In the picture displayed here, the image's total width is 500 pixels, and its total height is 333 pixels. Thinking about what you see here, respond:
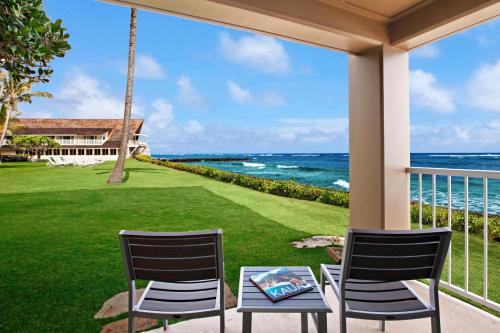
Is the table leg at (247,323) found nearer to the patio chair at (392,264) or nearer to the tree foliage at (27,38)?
the patio chair at (392,264)

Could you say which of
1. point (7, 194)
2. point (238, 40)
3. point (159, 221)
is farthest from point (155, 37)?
point (159, 221)

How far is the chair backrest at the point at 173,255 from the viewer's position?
1.38 m

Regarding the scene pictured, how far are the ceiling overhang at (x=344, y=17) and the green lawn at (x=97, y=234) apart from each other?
7.85 feet

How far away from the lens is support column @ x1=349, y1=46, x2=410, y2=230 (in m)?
2.91

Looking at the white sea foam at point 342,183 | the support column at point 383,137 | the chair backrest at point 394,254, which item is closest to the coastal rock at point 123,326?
the chair backrest at point 394,254

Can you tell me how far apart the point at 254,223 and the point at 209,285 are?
170 inches

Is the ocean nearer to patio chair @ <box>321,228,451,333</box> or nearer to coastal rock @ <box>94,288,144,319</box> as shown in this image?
patio chair @ <box>321,228,451,333</box>

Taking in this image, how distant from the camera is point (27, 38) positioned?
4.36ft

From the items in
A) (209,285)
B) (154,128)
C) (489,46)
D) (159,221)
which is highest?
(489,46)

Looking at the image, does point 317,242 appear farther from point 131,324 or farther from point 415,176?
point 415,176

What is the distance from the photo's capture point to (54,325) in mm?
2182

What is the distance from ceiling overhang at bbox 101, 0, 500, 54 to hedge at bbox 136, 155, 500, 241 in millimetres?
4650

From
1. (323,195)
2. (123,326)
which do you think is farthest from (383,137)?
(323,195)

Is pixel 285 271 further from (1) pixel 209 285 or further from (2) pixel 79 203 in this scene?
(2) pixel 79 203
